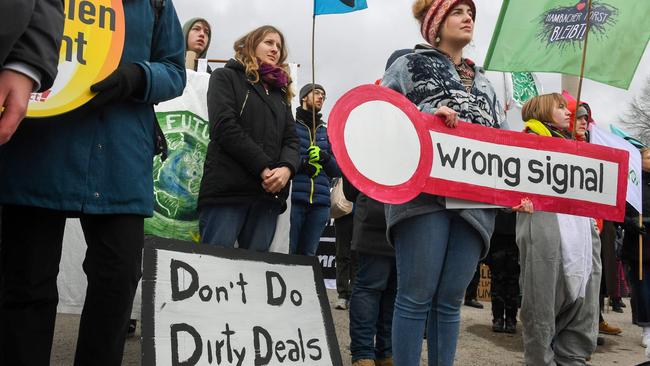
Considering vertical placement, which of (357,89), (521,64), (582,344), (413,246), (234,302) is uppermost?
(521,64)

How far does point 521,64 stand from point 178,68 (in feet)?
7.10

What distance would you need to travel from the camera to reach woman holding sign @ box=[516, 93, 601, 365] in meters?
2.91

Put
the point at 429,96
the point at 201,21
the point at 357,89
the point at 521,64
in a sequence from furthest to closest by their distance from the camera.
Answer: the point at 201,21 → the point at 521,64 → the point at 429,96 → the point at 357,89

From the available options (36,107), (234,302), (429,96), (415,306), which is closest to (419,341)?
(415,306)

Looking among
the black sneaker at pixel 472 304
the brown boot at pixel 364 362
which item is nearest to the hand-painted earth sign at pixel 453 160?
the brown boot at pixel 364 362

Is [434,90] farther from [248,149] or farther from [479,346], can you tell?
[479,346]

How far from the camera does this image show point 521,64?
348 cm

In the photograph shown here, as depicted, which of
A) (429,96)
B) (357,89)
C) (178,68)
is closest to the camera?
(178,68)

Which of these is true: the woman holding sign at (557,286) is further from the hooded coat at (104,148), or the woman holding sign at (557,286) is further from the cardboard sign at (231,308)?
the hooded coat at (104,148)

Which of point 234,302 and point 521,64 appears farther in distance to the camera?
point 521,64

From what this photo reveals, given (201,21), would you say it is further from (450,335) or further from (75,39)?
(450,335)

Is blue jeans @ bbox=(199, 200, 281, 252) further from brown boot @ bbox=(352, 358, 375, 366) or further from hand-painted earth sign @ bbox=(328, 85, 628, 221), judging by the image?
brown boot @ bbox=(352, 358, 375, 366)

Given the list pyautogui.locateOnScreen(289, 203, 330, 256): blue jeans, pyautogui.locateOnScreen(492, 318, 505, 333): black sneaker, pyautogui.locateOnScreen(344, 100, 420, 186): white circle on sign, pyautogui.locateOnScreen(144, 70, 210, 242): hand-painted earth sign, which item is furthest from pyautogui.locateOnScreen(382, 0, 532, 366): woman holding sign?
pyautogui.locateOnScreen(492, 318, 505, 333): black sneaker

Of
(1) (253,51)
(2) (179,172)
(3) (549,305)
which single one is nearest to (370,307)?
(3) (549,305)
